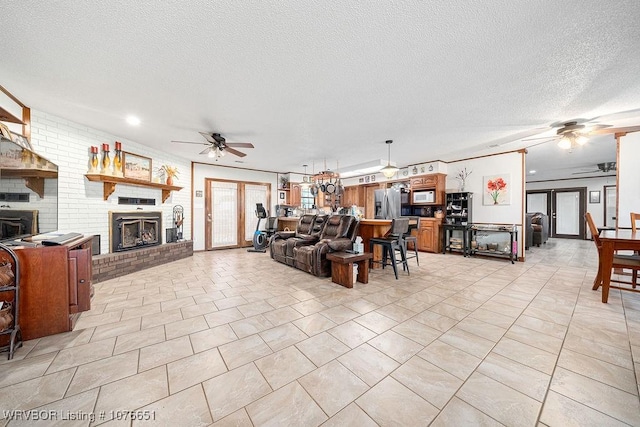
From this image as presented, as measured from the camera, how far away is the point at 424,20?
5.47ft

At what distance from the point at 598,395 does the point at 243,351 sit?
2427mm

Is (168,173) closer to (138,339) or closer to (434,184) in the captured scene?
(138,339)

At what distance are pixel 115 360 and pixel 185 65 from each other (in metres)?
2.62

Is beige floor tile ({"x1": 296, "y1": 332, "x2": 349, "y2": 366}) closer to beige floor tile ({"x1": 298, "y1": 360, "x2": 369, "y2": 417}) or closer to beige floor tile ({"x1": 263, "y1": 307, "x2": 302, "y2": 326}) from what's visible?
beige floor tile ({"x1": 298, "y1": 360, "x2": 369, "y2": 417})

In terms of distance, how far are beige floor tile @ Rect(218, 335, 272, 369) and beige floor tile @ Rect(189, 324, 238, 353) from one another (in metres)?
0.09

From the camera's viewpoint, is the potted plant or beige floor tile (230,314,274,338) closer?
beige floor tile (230,314,274,338)

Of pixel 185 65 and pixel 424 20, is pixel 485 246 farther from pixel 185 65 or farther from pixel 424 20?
pixel 185 65

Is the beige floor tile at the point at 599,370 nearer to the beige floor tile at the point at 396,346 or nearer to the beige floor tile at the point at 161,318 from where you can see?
the beige floor tile at the point at 396,346

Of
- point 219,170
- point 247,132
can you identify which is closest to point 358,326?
point 247,132

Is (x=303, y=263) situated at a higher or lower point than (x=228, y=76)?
lower

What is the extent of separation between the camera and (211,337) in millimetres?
2074

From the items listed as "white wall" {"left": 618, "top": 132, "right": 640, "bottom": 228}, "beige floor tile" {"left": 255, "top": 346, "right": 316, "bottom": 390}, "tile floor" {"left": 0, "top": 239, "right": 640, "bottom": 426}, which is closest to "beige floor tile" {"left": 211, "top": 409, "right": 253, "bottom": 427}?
"tile floor" {"left": 0, "top": 239, "right": 640, "bottom": 426}

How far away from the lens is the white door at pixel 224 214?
22.7 feet

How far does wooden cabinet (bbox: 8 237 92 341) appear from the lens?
2.02 m
